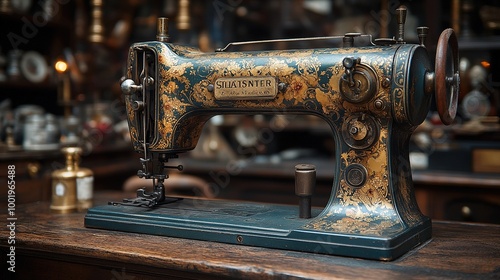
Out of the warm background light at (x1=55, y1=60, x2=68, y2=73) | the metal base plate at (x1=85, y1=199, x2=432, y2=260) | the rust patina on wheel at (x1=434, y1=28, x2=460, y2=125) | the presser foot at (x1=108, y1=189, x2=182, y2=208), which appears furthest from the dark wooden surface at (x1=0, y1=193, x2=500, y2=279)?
the warm background light at (x1=55, y1=60, x2=68, y2=73)

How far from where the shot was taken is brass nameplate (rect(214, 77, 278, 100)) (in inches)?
65.0

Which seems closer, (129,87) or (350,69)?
(350,69)

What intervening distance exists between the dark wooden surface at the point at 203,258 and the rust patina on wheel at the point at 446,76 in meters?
0.34

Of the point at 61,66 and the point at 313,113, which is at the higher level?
the point at 61,66

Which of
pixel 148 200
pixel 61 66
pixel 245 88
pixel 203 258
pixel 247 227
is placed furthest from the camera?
pixel 61 66

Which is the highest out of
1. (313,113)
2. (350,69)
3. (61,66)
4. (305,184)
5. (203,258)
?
(61,66)

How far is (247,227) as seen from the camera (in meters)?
1.55

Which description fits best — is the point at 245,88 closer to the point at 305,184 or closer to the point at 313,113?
the point at 313,113

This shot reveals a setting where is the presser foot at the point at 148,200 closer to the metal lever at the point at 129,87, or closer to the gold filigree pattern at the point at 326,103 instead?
the gold filigree pattern at the point at 326,103

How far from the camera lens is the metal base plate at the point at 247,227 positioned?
142 centimetres

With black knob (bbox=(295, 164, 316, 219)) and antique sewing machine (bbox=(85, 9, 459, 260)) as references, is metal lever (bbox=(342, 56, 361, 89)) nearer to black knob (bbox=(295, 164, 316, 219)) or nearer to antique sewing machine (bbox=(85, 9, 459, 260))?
antique sewing machine (bbox=(85, 9, 459, 260))

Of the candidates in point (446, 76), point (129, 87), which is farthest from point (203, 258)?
point (446, 76)

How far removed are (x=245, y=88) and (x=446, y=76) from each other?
53 cm

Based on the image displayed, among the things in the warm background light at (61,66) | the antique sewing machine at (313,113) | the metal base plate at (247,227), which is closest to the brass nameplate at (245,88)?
the antique sewing machine at (313,113)
